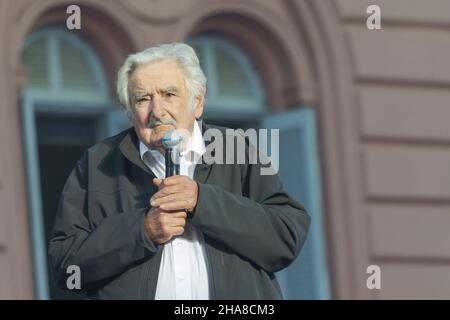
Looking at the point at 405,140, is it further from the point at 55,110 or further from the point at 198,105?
the point at 198,105

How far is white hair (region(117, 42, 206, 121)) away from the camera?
3508 mm

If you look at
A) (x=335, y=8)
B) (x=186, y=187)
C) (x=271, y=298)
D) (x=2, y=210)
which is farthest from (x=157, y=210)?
(x=335, y=8)

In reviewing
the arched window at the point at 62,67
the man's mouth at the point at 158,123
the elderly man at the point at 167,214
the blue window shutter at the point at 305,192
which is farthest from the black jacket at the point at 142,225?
the blue window shutter at the point at 305,192

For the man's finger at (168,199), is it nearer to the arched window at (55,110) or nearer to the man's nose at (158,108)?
the man's nose at (158,108)

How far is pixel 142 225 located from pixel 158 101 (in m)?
0.32

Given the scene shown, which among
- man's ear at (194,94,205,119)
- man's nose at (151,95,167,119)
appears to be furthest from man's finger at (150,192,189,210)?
man's ear at (194,94,205,119)

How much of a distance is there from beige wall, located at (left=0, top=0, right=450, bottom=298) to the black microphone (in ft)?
16.5

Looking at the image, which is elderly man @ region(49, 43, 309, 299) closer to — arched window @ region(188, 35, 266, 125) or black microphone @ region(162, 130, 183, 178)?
black microphone @ region(162, 130, 183, 178)

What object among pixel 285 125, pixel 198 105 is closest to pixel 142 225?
pixel 198 105

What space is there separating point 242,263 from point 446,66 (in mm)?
5793

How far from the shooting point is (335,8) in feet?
29.0

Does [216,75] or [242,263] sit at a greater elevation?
[216,75]

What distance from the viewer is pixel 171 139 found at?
133 inches

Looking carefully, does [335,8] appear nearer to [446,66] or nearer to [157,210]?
[446,66]
